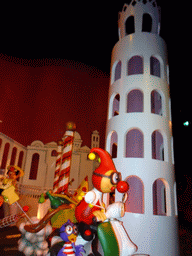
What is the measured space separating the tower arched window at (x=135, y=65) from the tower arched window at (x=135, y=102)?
571 millimetres

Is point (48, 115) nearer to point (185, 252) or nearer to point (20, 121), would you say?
point (20, 121)

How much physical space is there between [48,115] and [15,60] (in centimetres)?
264

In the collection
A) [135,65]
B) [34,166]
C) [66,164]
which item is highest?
Answer: [135,65]

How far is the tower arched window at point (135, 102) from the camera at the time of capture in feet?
16.0

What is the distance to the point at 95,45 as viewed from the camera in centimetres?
782

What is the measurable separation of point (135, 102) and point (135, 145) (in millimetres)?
1110

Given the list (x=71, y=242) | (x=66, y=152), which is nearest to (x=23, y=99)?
(x=66, y=152)

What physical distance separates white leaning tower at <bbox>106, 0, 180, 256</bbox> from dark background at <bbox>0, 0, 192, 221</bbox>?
4.39ft

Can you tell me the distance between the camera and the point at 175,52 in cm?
684

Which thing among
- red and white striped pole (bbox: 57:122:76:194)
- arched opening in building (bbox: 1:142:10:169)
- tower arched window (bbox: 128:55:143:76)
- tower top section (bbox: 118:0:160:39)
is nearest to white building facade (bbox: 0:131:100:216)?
arched opening in building (bbox: 1:142:10:169)

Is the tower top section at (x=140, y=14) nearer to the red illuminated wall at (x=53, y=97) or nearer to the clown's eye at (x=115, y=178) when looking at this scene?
the red illuminated wall at (x=53, y=97)

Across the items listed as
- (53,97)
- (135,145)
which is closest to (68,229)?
(135,145)

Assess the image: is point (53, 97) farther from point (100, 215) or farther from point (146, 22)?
point (100, 215)

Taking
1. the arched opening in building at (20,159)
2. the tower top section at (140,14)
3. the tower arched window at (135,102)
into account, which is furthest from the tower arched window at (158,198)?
the arched opening in building at (20,159)
